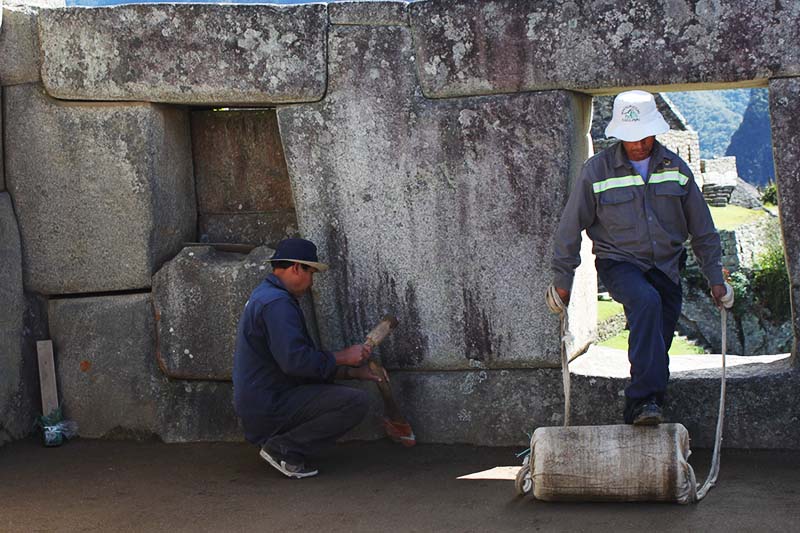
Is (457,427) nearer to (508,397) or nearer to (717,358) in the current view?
(508,397)

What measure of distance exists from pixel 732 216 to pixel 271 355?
2341 cm

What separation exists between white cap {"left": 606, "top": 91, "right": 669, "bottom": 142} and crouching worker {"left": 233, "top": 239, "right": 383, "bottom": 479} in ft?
5.10

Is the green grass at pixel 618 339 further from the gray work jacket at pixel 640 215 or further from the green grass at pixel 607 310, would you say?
the gray work jacket at pixel 640 215

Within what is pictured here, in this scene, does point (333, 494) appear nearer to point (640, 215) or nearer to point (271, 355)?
point (271, 355)

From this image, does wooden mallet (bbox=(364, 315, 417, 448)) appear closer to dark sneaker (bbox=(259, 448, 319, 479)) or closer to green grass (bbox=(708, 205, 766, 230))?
dark sneaker (bbox=(259, 448, 319, 479))

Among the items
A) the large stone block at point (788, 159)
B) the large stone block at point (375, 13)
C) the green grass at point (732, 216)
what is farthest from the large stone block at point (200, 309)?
the green grass at point (732, 216)

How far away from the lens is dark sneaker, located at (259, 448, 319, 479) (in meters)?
5.27

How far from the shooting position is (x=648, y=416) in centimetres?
460

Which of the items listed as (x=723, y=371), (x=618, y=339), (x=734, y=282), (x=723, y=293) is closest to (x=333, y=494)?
(x=723, y=371)

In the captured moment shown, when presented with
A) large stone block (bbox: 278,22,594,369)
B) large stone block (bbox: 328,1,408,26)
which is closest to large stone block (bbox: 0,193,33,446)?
large stone block (bbox: 278,22,594,369)

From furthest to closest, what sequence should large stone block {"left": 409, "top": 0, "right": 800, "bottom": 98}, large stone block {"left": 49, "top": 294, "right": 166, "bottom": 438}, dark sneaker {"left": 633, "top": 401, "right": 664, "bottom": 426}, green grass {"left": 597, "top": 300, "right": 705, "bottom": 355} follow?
1. green grass {"left": 597, "top": 300, "right": 705, "bottom": 355}
2. large stone block {"left": 49, "top": 294, "right": 166, "bottom": 438}
3. large stone block {"left": 409, "top": 0, "right": 800, "bottom": 98}
4. dark sneaker {"left": 633, "top": 401, "right": 664, "bottom": 426}

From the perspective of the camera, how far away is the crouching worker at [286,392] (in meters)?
5.25

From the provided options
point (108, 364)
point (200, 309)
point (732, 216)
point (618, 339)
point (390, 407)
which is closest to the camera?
point (390, 407)

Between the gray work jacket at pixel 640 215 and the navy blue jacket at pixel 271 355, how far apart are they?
1180 millimetres
